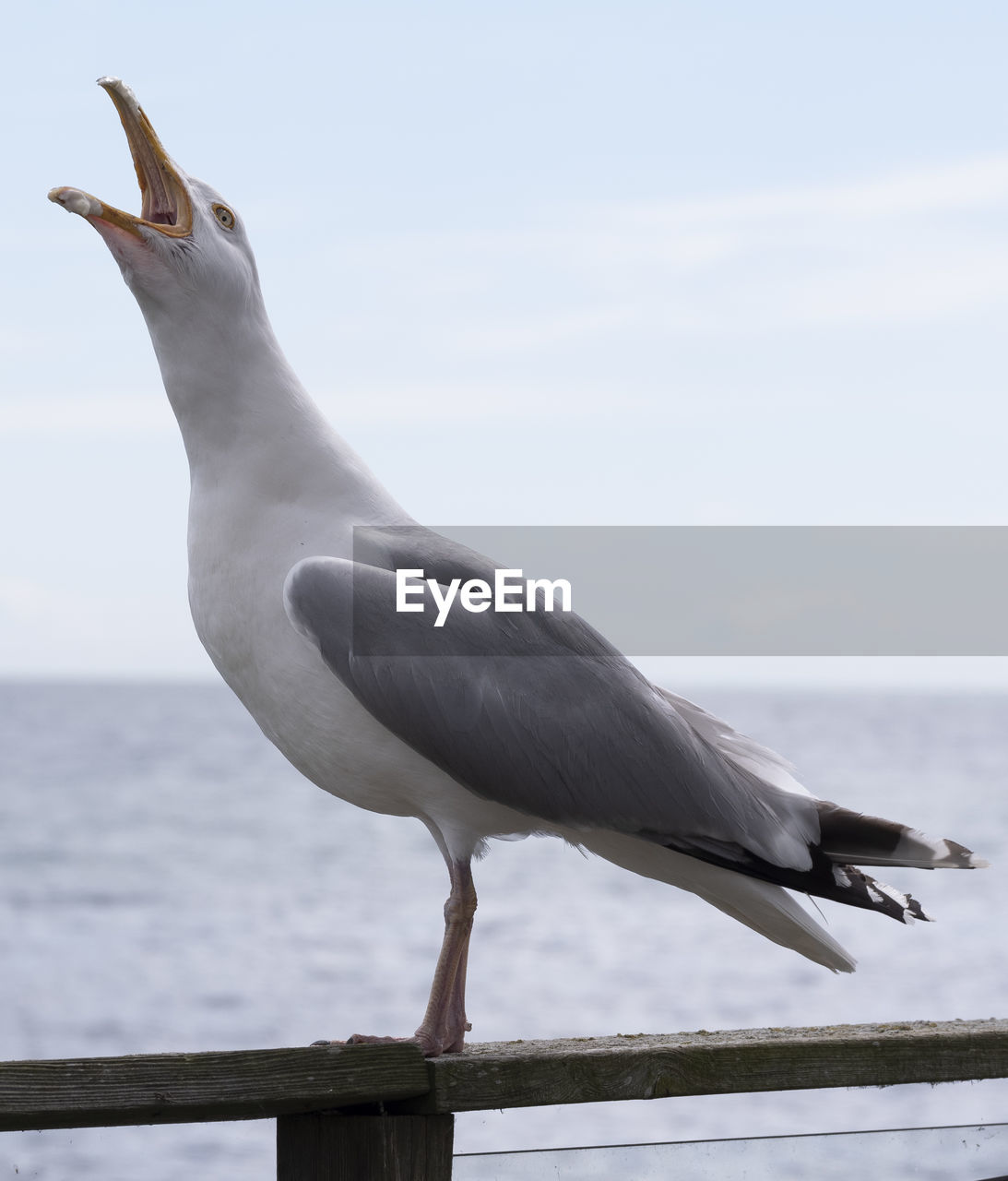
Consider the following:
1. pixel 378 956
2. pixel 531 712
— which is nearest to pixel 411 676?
pixel 531 712

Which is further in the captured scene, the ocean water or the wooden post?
the ocean water

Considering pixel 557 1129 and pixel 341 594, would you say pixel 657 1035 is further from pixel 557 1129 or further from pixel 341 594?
pixel 341 594

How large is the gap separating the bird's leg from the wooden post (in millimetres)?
368

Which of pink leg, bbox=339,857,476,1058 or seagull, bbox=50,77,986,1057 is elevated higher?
seagull, bbox=50,77,986,1057

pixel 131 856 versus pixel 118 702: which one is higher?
pixel 131 856

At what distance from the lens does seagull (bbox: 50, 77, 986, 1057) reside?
306 centimetres

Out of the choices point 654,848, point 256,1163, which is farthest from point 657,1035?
point 256,1163

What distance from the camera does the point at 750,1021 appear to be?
14.4m

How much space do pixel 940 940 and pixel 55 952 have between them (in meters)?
A: 10.1

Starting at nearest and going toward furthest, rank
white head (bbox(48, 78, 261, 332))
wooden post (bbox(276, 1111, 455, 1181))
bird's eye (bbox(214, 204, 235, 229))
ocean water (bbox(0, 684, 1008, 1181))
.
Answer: wooden post (bbox(276, 1111, 455, 1181)) → white head (bbox(48, 78, 261, 332)) → bird's eye (bbox(214, 204, 235, 229)) → ocean water (bbox(0, 684, 1008, 1181))

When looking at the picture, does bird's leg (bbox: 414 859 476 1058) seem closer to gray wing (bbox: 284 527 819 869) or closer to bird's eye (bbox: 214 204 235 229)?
gray wing (bbox: 284 527 819 869)

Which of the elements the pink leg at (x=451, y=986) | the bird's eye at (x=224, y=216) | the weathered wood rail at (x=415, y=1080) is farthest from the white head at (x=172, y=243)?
the weathered wood rail at (x=415, y=1080)

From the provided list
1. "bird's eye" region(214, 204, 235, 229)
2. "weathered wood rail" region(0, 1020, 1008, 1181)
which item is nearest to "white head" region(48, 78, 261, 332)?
"bird's eye" region(214, 204, 235, 229)

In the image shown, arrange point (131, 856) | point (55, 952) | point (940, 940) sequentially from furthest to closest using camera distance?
point (131, 856)
point (940, 940)
point (55, 952)
